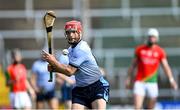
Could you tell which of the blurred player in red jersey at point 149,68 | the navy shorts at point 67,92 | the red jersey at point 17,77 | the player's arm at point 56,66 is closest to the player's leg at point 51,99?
the navy shorts at point 67,92

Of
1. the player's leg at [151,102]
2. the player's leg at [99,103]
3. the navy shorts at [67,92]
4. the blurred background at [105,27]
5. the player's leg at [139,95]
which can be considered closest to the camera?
the player's leg at [99,103]

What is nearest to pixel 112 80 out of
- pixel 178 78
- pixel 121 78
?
pixel 121 78

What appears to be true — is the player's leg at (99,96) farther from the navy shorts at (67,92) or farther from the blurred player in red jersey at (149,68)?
the navy shorts at (67,92)

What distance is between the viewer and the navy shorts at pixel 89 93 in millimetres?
12055

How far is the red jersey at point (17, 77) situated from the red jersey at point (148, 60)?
3341mm

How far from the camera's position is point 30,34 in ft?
87.4

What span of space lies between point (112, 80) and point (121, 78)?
0.31 meters

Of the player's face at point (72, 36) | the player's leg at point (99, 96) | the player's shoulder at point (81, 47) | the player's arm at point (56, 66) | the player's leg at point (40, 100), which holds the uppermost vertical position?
the player's face at point (72, 36)

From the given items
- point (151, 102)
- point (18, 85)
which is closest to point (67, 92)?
point (18, 85)

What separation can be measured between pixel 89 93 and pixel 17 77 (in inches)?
338

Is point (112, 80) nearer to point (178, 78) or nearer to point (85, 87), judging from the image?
point (178, 78)

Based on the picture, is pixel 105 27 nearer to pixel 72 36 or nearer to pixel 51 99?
pixel 51 99

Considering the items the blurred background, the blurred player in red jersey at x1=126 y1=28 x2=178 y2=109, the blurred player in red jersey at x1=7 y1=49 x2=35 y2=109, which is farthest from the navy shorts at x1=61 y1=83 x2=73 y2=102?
the blurred background

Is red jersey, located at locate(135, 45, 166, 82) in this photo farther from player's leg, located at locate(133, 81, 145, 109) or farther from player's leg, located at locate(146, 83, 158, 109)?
player's leg, located at locate(133, 81, 145, 109)
